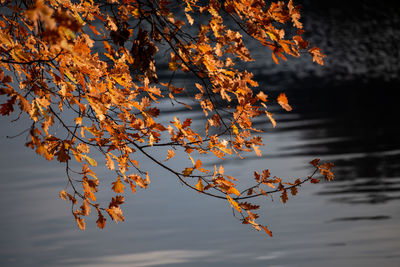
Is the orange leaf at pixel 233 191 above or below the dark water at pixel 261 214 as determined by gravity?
below

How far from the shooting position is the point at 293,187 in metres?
2.21

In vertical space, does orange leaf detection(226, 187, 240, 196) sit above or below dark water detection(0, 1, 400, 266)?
below

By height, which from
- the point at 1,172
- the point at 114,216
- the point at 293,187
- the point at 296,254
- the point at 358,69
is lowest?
the point at 114,216

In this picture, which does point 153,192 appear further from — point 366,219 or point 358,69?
point 358,69

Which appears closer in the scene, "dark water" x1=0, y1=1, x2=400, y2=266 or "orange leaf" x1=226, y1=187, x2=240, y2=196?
"orange leaf" x1=226, y1=187, x2=240, y2=196

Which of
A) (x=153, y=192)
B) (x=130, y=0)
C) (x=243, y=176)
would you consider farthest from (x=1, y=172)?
(x=130, y=0)

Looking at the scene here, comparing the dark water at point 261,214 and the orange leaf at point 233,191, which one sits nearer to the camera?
the orange leaf at point 233,191

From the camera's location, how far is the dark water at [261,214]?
5082mm

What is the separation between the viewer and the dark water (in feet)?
16.7

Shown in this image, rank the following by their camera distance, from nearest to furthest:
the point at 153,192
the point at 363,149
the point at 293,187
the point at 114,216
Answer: the point at 114,216, the point at 293,187, the point at 153,192, the point at 363,149

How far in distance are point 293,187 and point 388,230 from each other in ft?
11.2

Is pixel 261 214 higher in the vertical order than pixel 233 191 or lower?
higher

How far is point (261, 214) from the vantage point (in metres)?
5.88

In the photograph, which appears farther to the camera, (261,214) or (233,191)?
(261,214)
